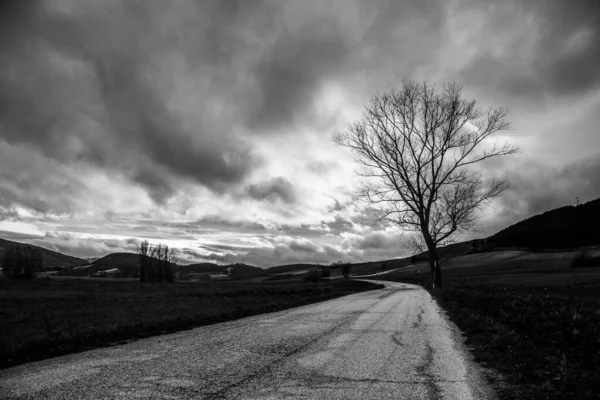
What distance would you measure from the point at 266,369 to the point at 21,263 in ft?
479

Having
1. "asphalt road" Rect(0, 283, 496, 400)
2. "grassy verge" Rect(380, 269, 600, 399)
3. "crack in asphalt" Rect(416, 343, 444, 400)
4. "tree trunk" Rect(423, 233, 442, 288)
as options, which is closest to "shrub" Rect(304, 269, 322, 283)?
"tree trunk" Rect(423, 233, 442, 288)

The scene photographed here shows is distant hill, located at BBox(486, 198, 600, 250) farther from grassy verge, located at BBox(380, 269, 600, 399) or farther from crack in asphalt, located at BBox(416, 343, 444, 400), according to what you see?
crack in asphalt, located at BBox(416, 343, 444, 400)

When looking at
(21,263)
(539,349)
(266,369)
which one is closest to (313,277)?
(21,263)

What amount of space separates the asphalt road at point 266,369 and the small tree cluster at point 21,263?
13768cm

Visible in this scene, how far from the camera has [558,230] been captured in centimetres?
14650

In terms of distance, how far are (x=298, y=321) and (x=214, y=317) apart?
3.40 m

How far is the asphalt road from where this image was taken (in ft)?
17.5

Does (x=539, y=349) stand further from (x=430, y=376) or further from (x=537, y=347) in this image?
(x=430, y=376)

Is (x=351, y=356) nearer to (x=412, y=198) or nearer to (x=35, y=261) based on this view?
(x=412, y=198)

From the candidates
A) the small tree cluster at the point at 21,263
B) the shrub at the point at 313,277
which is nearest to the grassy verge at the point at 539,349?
the shrub at the point at 313,277

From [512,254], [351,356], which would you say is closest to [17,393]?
[351,356]

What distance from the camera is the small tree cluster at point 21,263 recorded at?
4724 inches

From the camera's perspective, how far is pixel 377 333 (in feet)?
34.6

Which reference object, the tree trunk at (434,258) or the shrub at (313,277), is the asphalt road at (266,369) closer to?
the tree trunk at (434,258)
